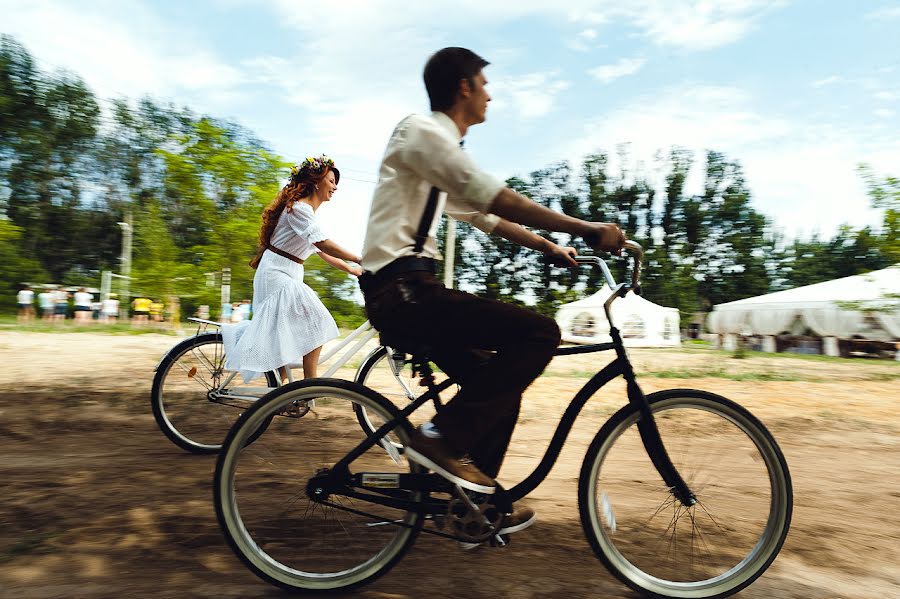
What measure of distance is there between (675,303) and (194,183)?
35.2 metres

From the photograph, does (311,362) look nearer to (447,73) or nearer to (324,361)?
(324,361)

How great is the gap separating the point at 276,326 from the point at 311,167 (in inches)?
45.9

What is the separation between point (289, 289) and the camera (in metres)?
5.04

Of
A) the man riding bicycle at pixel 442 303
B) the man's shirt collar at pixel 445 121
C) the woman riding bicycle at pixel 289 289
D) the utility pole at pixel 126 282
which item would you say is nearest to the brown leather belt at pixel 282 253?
the woman riding bicycle at pixel 289 289

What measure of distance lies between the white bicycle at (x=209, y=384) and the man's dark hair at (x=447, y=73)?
243 centimetres

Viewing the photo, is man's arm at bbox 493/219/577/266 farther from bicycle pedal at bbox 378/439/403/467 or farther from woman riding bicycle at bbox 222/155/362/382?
woman riding bicycle at bbox 222/155/362/382

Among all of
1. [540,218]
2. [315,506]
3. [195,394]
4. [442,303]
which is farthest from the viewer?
[195,394]

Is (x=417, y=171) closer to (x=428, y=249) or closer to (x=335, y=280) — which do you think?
(x=428, y=249)

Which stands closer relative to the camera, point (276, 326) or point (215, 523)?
point (215, 523)

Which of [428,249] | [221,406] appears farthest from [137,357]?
[428,249]

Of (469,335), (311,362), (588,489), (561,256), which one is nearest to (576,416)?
(588,489)

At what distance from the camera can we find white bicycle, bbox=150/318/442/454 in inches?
195

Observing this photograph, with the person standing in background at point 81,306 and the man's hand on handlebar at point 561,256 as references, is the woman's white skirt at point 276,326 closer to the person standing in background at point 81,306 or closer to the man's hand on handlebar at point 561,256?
the man's hand on handlebar at point 561,256

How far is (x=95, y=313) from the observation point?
38.0 metres
